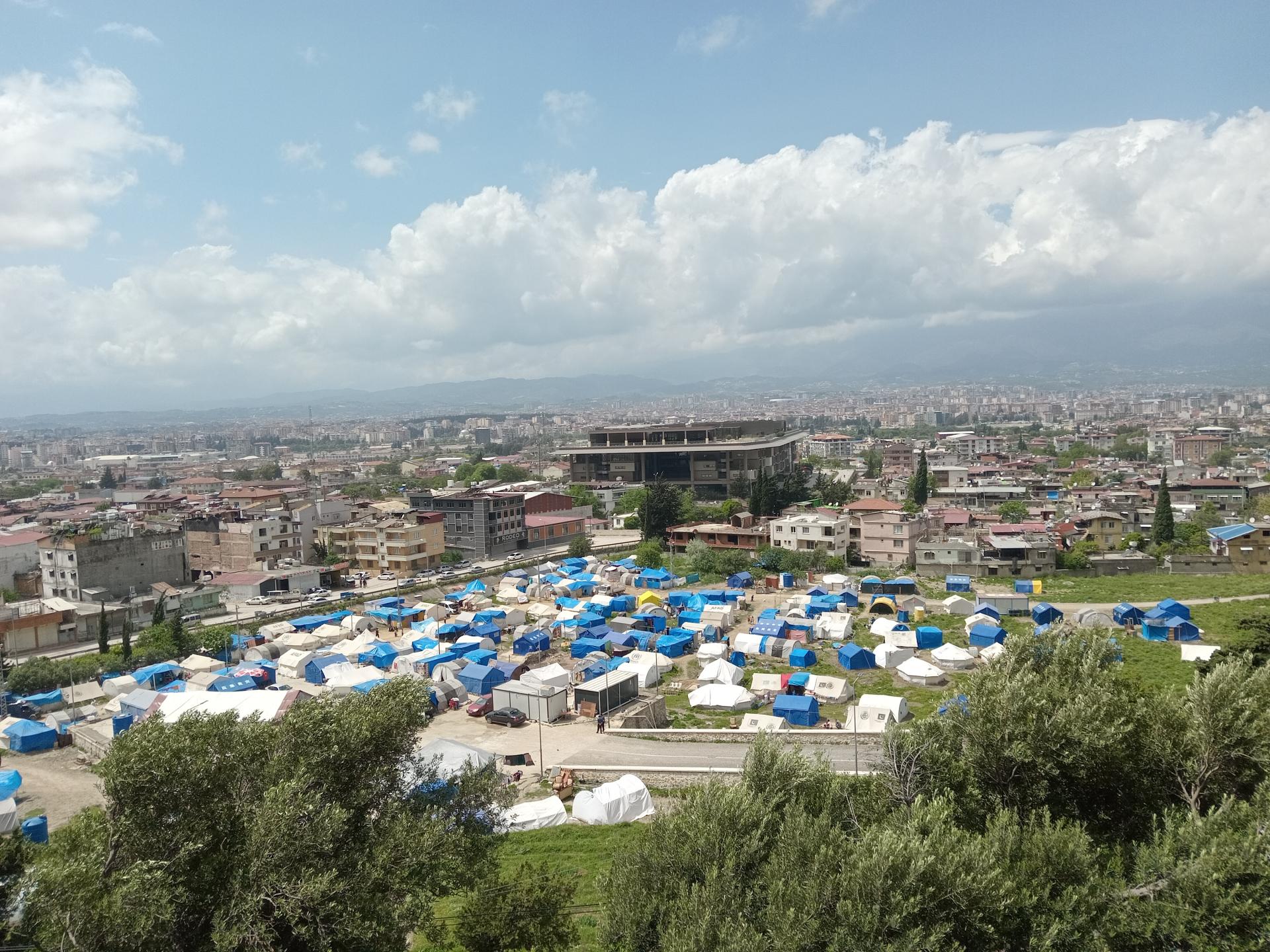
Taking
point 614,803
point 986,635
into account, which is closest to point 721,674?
point 614,803

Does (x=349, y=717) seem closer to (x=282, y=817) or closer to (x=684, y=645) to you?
(x=282, y=817)

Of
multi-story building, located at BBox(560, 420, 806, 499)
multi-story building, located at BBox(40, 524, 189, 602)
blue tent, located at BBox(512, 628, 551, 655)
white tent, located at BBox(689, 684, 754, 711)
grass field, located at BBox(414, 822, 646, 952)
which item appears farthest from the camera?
multi-story building, located at BBox(560, 420, 806, 499)

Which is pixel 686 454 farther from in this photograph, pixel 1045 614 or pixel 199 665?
pixel 199 665

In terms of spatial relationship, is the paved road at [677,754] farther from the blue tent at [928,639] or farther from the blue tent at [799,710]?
the blue tent at [928,639]

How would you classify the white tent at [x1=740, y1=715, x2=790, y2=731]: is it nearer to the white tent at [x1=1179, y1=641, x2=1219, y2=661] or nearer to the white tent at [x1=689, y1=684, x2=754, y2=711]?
the white tent at [x1=689, y1=684, x2=754, y2=711]

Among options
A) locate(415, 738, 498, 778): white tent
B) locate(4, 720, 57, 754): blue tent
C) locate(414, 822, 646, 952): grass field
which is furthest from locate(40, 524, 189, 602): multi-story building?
locate(414, 822, 646, 952): grass field

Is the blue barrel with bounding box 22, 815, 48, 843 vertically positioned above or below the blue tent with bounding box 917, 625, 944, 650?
above

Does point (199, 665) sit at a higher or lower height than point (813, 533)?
lower
